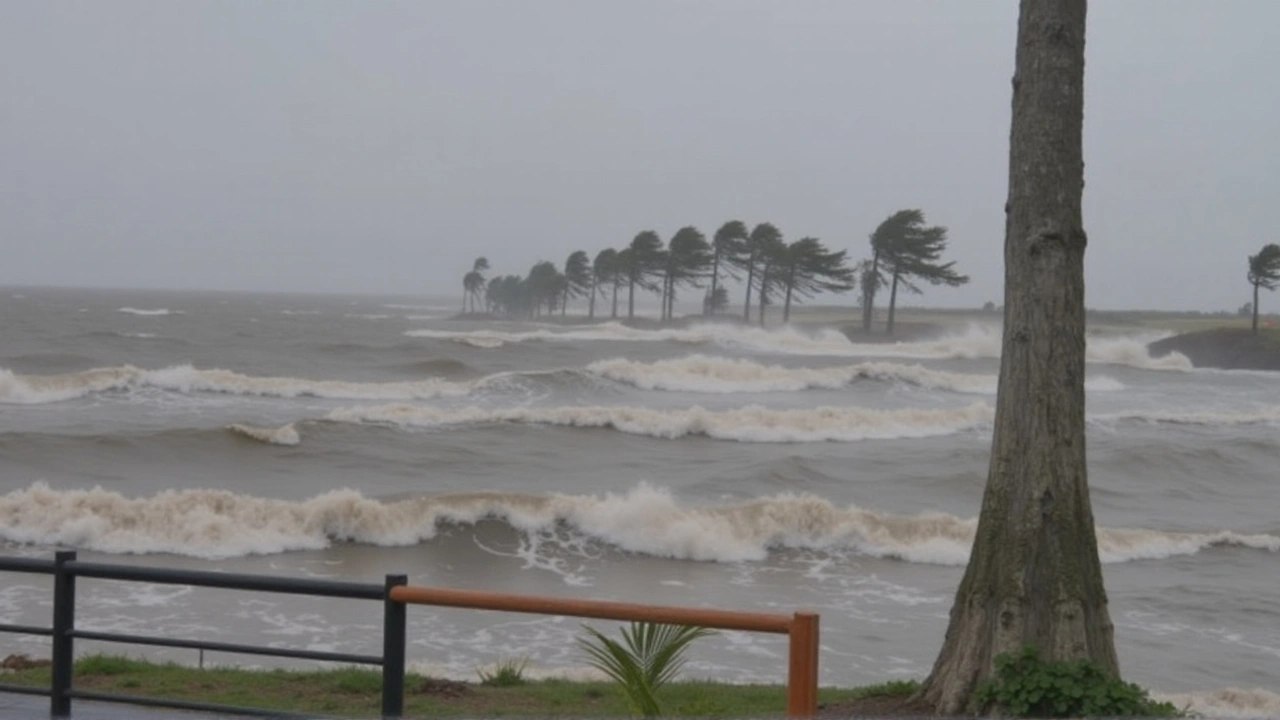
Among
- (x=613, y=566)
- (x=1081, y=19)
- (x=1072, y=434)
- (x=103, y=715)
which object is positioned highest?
(x=1081, y=19)

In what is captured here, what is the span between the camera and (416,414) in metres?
30.1

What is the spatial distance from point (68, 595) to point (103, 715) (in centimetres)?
67

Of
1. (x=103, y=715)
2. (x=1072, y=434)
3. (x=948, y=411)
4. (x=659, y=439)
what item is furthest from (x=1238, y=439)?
(x=103, y=715)

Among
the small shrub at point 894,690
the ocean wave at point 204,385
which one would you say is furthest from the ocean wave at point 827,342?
the small shrub at point 894,690

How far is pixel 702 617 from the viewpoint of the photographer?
4531 mm

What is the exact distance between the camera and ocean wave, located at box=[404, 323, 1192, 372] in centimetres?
5934

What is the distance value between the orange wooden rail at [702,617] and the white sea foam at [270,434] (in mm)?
22058

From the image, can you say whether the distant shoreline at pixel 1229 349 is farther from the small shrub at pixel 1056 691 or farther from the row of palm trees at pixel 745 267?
the small shrub at pixel 1056 691

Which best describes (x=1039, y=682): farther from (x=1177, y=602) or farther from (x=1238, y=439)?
(x=1238, y=439)

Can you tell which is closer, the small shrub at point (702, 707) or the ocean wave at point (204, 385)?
the small shrub at point (702, 707)

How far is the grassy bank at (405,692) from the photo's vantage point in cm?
800

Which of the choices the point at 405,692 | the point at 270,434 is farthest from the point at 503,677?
the point at 270,434

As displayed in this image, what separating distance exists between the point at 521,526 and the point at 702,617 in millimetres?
15004

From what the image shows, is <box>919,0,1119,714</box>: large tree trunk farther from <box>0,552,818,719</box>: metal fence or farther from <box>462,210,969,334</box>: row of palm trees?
<box>462,210,969,334</box>: row of palm trees
